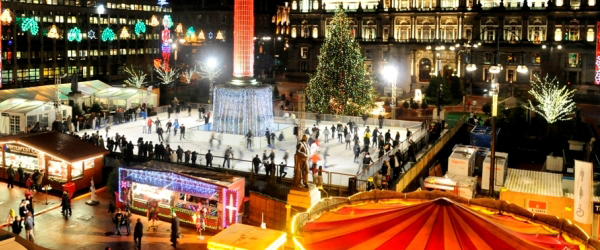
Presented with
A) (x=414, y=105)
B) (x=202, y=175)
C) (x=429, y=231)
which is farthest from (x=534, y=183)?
(x=414, y=105)

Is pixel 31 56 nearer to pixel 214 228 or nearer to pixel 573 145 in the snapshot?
pixel 214 228

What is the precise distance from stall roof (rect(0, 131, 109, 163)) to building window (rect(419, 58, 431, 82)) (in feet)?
205

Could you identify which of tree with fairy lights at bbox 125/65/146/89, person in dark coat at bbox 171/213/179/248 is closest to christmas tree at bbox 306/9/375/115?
tree with fairy lights at bbox 125/65/146/89

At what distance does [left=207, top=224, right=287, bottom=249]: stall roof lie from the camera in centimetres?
1458

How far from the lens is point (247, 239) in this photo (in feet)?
49.0

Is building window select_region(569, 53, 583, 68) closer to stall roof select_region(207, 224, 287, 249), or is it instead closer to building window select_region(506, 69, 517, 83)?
building window select_region(506, 69, 517, 83)

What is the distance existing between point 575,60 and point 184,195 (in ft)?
215

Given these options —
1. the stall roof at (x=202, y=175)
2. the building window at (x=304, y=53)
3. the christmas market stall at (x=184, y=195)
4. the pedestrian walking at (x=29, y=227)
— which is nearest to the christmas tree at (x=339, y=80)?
the stall roof at (x=202, y=175)

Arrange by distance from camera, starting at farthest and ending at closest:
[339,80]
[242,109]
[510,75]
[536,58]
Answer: [510,75] → [536,58] → [339,80] → [242,109]

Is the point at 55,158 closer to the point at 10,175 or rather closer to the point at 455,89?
the point at 10,175

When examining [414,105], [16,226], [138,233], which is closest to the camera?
[138,233]

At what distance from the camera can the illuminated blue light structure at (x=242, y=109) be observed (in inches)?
1590

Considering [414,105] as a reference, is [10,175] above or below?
below

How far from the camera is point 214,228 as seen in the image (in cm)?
2394
